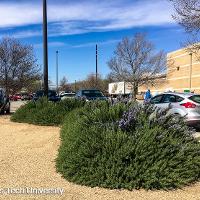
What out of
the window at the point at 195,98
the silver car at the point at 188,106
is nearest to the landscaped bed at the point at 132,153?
the silver car at the point at 188,106

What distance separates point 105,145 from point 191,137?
1975 mm

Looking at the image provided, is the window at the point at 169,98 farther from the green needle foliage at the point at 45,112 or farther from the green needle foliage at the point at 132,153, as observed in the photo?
the green needle foliage at the point at 132,153

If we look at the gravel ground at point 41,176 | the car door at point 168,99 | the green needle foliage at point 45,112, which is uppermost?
the car door at point 168,99

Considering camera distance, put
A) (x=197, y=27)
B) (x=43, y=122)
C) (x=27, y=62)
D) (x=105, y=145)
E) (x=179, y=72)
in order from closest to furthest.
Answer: (x=105, y=145), (x=43, y=122), (x=197, y=27), (x=27, y=62), (x=179, y=72)

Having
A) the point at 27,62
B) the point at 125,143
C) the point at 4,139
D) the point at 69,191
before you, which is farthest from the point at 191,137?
the point at 27,62

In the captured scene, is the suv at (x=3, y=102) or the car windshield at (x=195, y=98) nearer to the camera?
the car windshield at (x=195, y=98)

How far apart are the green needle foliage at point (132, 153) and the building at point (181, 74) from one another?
6518 centimetres

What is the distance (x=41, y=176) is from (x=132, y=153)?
1677 millimetres

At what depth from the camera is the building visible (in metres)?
77.1

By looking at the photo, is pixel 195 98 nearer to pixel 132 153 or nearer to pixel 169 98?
pixel 169 98

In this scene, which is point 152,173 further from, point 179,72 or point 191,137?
point 179,72

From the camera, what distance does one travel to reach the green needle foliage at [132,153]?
729cm

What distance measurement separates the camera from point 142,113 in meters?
8.74

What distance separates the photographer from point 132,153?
7.50 meters
